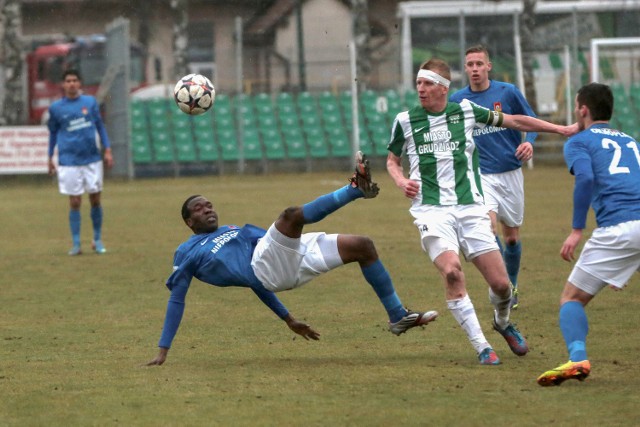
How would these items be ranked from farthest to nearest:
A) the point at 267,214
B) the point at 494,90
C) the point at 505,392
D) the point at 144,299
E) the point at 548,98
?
the point at 548,98
the point at 267,214
the point at 144,299
the point at 494,90
the point at 505,392

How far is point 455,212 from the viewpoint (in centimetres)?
788

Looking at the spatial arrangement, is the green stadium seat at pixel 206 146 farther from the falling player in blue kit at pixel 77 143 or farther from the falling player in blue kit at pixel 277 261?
the falling player in blue kit at pixel 277 261

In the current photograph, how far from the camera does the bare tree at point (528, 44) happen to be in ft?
105

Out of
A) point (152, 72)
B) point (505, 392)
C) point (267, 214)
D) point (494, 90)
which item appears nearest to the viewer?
point (505, 392)

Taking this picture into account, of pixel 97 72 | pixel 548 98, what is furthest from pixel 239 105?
pixel 548 98

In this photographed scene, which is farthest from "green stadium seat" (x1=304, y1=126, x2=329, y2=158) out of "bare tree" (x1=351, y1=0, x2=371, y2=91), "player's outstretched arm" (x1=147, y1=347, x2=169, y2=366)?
"player's outstretched arm" (x1=147, y1=347, x2=169, y2=366)

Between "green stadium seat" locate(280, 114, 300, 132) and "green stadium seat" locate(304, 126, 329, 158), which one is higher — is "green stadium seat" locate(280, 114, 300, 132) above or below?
above

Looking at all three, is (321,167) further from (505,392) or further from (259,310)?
(505,392)

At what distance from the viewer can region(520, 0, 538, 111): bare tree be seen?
105 ft

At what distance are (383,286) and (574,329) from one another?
1556 mm

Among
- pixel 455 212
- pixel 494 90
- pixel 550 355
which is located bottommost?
pixel 550 355

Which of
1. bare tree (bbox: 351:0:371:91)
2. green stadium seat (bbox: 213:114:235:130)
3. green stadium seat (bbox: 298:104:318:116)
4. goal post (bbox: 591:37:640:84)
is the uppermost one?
bare tree (bbox: 351:0:371:91)

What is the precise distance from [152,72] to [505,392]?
107 feet

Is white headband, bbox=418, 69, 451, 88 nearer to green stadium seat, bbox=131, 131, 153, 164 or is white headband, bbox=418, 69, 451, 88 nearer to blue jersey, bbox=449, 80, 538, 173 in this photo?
blue jersey, bbox=449, 80, 538, 173
